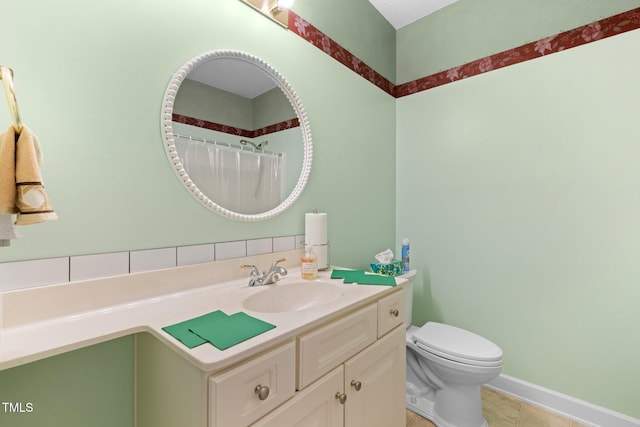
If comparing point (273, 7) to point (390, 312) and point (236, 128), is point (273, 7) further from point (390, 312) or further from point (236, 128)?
point (390, 312)

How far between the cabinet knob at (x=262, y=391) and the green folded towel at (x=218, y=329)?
4.7 inches

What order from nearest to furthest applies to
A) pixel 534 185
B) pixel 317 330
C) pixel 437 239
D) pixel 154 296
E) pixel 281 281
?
Answer: pixel 317 330, pixel 154 296, pixel 281 281, pixel 534 185, pixel 437 239

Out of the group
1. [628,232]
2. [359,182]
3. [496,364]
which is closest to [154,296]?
[359,182]

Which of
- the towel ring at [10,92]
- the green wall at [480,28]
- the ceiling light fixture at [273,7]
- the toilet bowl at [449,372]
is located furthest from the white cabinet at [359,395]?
the green wall at [480,28]

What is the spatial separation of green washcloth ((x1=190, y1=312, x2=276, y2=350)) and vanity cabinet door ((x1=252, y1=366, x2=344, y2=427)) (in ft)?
0.66

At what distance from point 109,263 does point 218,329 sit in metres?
0.44

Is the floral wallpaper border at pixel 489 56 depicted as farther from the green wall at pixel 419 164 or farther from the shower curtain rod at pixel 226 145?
the shower curtain rod at pixel 226 145

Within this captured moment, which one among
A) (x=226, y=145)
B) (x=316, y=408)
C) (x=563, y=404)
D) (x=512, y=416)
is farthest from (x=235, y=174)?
(x=563, y=404)

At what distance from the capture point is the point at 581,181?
1470mm

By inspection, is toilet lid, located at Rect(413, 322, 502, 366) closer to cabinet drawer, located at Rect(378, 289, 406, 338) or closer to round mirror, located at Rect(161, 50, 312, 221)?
cabinet drawer, located at Rect(378, 289, 406, 338)

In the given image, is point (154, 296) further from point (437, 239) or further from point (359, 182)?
point (437, 239)

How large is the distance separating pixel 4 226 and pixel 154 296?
0.43 m

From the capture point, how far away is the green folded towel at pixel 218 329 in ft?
2.09

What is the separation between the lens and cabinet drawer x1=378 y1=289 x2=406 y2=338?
1062 mm
